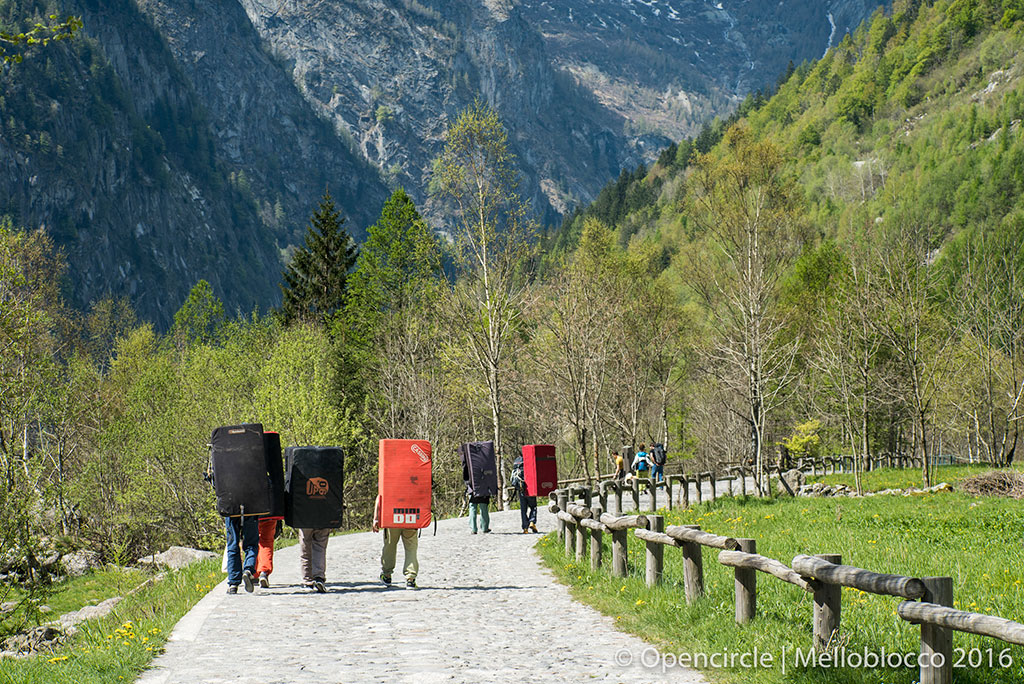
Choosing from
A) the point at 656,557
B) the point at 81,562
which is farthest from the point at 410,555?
the point at 81,562

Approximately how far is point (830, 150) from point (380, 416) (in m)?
72.1

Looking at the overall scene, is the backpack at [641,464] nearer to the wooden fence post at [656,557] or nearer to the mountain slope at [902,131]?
the wooden fence post at [656,557]

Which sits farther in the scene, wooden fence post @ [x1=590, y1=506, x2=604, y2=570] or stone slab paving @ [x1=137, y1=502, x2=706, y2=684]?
wooden fence post @ [x1=590, y1=506, x2=604, y2=570]

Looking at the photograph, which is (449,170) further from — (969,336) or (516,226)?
(969,336)

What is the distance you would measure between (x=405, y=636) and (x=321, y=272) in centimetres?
4710

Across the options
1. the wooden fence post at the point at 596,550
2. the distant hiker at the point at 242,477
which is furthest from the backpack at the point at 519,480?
the distant hiker at the point at 242,477

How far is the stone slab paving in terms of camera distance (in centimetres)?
725

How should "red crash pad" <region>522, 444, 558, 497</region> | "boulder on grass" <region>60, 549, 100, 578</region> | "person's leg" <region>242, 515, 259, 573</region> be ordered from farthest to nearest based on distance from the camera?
"boulder on grass" <region>60, 549, 100, 578</region> < "red crash pad" <region>522, 444, 558, 497</region> < "person's leg" <region>242, 515, 259, 573</region>

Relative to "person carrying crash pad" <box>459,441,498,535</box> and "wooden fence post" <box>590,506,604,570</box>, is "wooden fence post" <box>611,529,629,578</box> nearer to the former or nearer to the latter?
"wooden fence post" <box>590,506,604,570</box>

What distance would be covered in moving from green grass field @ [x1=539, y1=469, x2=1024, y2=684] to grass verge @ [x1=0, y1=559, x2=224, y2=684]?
14.4 ft

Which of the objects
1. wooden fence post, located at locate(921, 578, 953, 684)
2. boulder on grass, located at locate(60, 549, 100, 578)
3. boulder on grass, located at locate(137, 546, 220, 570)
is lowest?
boulder on grass, located at locate(60, 549, 100, 578)

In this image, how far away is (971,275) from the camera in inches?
1902

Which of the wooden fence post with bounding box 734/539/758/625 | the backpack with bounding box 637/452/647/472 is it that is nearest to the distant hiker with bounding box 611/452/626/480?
the backpack with bounding box 637/452/647/472

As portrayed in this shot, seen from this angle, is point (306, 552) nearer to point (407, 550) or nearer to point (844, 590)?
point (407, 550)
